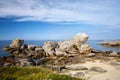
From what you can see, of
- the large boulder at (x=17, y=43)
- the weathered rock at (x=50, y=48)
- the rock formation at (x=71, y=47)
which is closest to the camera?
the weathered rock at (x=50, y=48)

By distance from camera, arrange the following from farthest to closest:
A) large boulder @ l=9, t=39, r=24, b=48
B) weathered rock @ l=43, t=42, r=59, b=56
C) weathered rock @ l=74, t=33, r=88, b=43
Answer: large boulder @ l=9, t=39, r=24, b=48 < weathered rock @ l=74, t=33, r=88, b=43 < weathered rock @ l=43, t=42, r=59, b=56

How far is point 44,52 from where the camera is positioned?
39.0 m

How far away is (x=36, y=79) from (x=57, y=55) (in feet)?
84.0

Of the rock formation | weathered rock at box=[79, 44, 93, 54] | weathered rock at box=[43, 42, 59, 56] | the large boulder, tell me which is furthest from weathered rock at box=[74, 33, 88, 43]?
the large boulder

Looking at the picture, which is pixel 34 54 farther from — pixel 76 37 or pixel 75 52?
pixel 76 37

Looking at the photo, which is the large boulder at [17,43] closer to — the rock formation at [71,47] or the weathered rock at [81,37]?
the rock formation at [71,47]

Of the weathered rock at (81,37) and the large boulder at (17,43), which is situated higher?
the weathered rock at (81,37)

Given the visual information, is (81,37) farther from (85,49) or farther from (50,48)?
(50,48)

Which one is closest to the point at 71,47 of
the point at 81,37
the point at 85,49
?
the point at 85,49

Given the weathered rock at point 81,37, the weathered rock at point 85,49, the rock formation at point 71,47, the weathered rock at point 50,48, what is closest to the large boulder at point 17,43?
the rock formation at point 71,47

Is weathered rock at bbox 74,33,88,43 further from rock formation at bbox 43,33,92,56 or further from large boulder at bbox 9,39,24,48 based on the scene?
large boulder at bbox 9,39,24,48

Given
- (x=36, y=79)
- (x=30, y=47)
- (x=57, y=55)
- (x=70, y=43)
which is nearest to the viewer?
(x=36, y=79)

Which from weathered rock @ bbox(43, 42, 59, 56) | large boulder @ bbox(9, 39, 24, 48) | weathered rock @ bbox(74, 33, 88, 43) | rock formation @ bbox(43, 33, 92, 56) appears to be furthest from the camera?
large boulder @ bbox(9, 39, 24, 48)

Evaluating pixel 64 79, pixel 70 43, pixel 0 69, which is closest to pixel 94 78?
pixel 64 79
